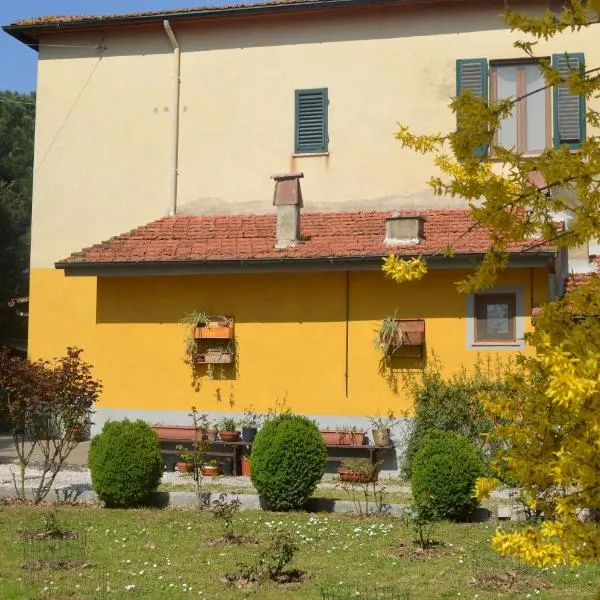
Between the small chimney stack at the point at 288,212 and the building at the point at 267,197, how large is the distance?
0.04 m

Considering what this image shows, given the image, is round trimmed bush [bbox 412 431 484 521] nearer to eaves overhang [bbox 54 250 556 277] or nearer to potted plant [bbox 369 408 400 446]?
potted plant [bbox 369 408 400 446]

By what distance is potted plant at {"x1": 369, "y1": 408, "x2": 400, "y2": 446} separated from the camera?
14.4m

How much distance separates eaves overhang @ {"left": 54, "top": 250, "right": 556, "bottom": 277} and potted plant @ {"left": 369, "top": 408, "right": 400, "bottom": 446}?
2.47m

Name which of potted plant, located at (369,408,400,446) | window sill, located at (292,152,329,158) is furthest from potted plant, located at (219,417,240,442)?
window sill, located at (292,152,329,158)

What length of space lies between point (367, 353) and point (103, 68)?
9365 millimetres

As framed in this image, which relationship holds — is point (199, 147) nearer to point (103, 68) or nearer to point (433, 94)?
point (103, 68)

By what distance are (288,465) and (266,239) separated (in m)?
6.08

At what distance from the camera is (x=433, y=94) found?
18.1 meters

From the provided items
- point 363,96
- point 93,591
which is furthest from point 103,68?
point 93,591

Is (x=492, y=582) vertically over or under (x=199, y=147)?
under

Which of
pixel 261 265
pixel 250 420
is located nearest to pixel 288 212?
pixel 261 265

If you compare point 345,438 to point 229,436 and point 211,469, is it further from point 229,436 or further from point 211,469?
point 211,469

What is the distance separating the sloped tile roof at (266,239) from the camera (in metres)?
14.8

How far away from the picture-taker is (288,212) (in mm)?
15781
